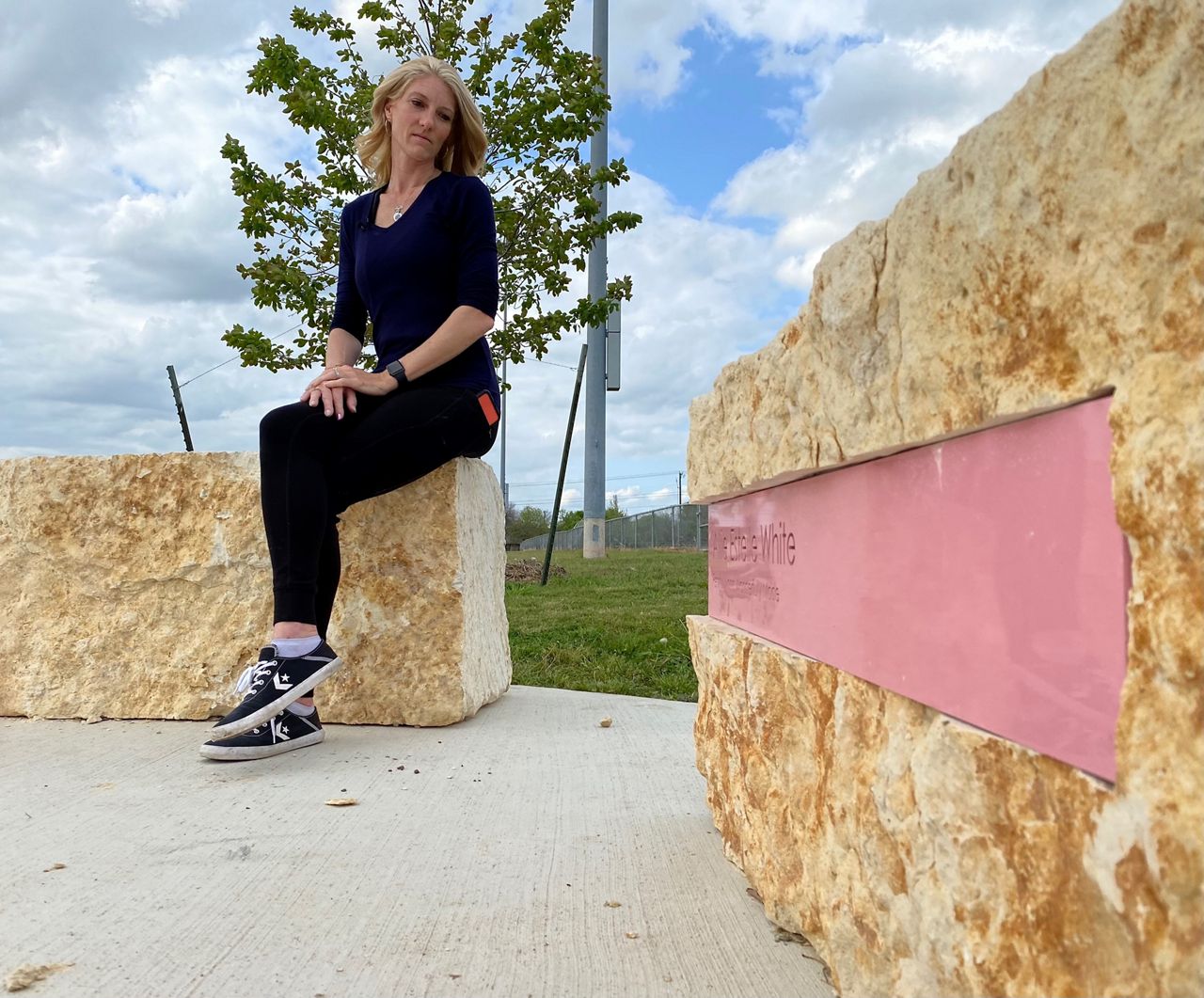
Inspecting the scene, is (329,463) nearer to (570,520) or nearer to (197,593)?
(197,593)

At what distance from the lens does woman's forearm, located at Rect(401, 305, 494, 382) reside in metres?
2.79

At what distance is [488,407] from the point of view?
9.73 ft

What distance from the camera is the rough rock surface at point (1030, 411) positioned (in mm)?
814

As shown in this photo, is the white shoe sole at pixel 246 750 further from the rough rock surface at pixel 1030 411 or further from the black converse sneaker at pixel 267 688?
the rough rock surface at pixel 1030 411

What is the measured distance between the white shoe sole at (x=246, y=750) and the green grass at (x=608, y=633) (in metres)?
1.77

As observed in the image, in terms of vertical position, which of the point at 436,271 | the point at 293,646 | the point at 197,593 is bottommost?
the point at 293,646

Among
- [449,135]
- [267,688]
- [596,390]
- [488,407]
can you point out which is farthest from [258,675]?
[596,390]

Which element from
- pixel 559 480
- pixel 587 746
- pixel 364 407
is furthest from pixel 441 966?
pixel 559 480

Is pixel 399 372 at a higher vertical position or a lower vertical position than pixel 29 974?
higher

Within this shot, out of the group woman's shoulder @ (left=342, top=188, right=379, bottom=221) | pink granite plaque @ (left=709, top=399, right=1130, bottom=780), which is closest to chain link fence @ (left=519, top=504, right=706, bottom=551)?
woman's shoulder @ (left=342, top=188, right=379, bottom=221)

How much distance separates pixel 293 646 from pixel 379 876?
88 cm

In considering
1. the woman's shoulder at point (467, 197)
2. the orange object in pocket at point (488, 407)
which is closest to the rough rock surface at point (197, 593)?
the orange object in pocket at point (488, 407)

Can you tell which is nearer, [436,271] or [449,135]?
[436,271]

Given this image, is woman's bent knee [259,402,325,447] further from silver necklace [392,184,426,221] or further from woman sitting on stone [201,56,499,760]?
silver necklace [392,184,426,221]
